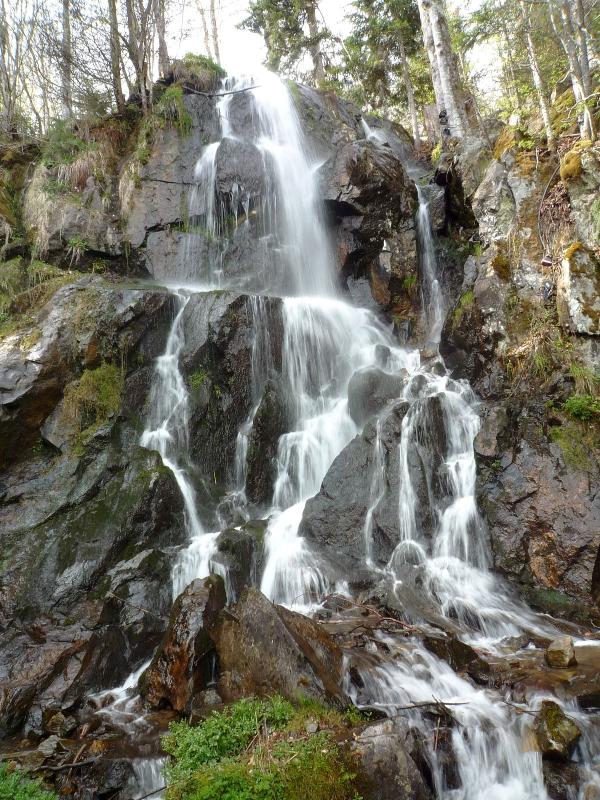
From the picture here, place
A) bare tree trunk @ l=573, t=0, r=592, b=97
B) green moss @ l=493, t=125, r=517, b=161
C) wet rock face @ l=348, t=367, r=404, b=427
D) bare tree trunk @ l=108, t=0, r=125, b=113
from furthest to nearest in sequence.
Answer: bare tree trunk @ l=108, t=0, r=125, b=113 → green moss @ l=493, t=125, r=517, b=161 → wet rock face @ l=348, t=367, r=404, b=427 → bare tree trunk @ l=573, t=0, r=592, b=97

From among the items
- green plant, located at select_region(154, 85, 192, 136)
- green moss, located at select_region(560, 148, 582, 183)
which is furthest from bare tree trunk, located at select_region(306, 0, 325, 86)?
green moss, located at select_region(560, 148, 582, 183)

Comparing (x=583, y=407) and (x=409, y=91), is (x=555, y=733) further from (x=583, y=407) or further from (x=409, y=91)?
(x=409, y=91)

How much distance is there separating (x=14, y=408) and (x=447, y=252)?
437 inches

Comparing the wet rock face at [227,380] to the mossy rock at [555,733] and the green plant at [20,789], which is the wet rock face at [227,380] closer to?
the green plant at [20,789]

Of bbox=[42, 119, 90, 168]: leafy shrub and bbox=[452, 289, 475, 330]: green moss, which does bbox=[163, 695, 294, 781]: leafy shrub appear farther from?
bbox=[42, 119, 90, 168]: leafy shrub

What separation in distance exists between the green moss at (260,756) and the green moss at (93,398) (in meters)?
6.02

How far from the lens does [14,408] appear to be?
29.1 feet

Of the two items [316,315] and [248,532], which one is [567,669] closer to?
[248,532]

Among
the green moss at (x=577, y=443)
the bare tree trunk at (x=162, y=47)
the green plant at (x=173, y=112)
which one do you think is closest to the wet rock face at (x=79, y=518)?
the green moss at (x=577, y=443)

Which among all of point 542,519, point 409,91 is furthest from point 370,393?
point 409,91

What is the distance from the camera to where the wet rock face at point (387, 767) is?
3.77m

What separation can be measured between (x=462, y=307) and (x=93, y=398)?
758 centimetres

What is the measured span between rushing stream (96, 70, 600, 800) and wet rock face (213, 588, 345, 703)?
49 centimetres

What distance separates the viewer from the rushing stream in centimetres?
459
